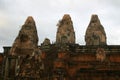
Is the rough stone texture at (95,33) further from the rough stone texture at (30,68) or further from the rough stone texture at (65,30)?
the rough stone texture at (30,68)

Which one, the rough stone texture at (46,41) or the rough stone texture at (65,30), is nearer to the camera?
the rough stone texture at (46,41)

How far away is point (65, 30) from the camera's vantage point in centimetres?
4709

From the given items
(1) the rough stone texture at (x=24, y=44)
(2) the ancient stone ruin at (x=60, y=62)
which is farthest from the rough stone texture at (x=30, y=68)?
(1) the rough stone texture at (x=24, y=44)

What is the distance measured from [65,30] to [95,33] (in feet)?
15.9

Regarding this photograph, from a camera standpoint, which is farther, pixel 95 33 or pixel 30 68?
pixel 95 33

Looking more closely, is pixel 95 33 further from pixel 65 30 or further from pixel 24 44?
pixel 24 44

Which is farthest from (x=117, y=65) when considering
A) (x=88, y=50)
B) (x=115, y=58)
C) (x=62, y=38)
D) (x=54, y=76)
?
(x=62, y=38)

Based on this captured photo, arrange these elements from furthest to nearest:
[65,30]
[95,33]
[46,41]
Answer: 1. [65,30]
2. [95,33]
3. [46,41]

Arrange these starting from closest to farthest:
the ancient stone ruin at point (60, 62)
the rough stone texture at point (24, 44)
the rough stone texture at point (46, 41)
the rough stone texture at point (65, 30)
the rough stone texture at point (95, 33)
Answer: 1. the ancient stone ruin at point (60, 62)
2. the rough stone texture at point (24, 44)
3. the rough stone texture at point (46, 41)
4. the rough stone texture at point (95, 33)
5. the rough stone texture at point (65, 30)

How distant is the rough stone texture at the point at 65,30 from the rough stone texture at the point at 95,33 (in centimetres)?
251

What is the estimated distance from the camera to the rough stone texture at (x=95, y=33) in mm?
46250

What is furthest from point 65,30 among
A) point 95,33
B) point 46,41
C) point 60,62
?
point 60,62

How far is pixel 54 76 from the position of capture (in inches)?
1121

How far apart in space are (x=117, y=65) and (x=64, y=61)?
5.27 metres
